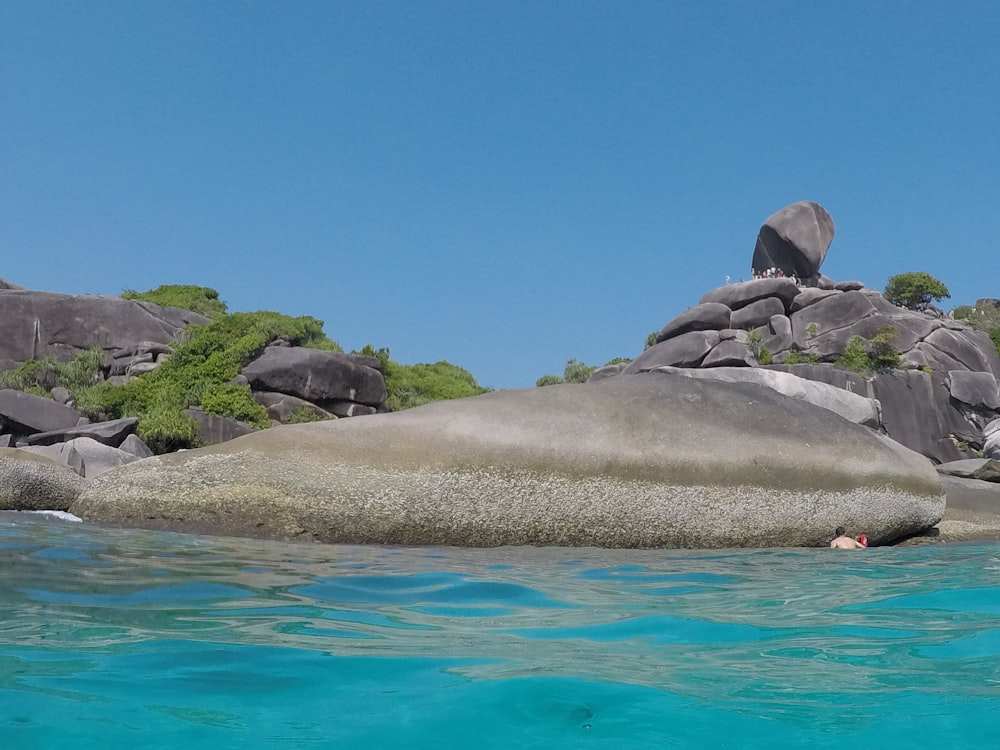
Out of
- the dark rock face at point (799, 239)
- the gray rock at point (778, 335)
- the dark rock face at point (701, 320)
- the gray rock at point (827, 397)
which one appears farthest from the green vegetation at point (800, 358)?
the gray rock at point (827, 397)

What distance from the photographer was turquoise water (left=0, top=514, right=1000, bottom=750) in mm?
2287

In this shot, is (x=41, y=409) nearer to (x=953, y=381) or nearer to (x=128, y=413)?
(x=128, y=413)

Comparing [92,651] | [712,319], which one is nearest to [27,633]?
[92,651]

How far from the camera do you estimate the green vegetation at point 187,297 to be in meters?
35.6

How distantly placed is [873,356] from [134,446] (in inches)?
936

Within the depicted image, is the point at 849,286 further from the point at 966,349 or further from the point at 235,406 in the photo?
the point at 235,406

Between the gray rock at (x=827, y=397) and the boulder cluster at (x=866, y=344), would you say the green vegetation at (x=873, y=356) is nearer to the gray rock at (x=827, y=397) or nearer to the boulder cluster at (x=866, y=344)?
the boulder cluster at (x=866, y=344)

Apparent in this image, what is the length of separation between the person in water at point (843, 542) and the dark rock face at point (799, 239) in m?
32.1

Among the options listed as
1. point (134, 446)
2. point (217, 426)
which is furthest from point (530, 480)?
point (217, 426)

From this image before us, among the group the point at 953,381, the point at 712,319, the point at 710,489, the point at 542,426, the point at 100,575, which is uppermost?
the point at 712,319

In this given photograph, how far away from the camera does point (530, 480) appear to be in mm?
7848

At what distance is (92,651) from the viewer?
2.98 metres

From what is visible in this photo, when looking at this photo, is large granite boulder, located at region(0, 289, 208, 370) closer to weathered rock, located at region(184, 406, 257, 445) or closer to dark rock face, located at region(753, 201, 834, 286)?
weathered rock, located at region(184, 406, 257, 445)

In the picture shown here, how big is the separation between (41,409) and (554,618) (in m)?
23.2
